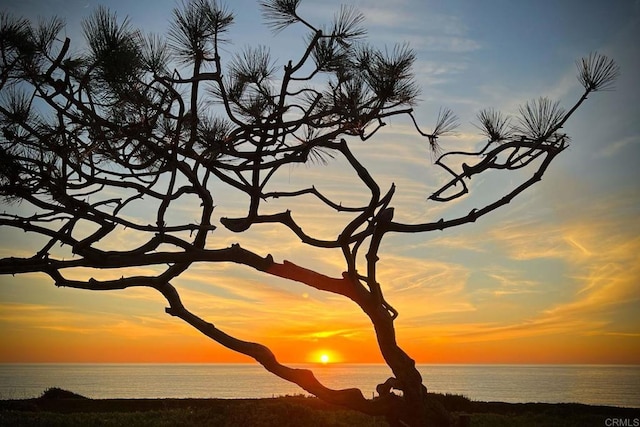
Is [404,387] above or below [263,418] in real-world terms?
above

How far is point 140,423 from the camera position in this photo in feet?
29.8

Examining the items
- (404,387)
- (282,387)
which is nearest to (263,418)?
(404,387)

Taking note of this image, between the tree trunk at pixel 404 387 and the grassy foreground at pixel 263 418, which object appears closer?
the tree trunk at pixel 404 387

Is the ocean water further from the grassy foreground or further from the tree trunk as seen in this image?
the tree trunk

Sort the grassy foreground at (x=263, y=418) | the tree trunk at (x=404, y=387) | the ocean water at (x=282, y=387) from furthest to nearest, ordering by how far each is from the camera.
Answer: the ocean water at (x=282, y=387), the grassy foreground at (x=263, y=418), the tree trunk at (x=404, y=387)

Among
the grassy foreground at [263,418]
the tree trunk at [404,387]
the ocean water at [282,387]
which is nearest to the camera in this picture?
the tree trunk at [404,387]

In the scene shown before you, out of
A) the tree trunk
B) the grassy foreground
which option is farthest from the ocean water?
the tree trunk

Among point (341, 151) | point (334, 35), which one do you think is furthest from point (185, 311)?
point (334, 35)

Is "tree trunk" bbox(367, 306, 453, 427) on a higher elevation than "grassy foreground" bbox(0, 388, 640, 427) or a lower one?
higher

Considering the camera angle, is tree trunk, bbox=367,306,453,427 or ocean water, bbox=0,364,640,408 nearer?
tree trunk, bbox=367,306,453,427

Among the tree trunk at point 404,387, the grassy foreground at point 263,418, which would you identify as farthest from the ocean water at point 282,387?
the tree trunk at point 404,387

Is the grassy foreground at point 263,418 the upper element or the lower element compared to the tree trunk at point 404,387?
lower

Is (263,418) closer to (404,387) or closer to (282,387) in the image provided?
(404,387)

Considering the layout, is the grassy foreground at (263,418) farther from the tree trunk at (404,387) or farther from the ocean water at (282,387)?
the ocean water at (282,387)
